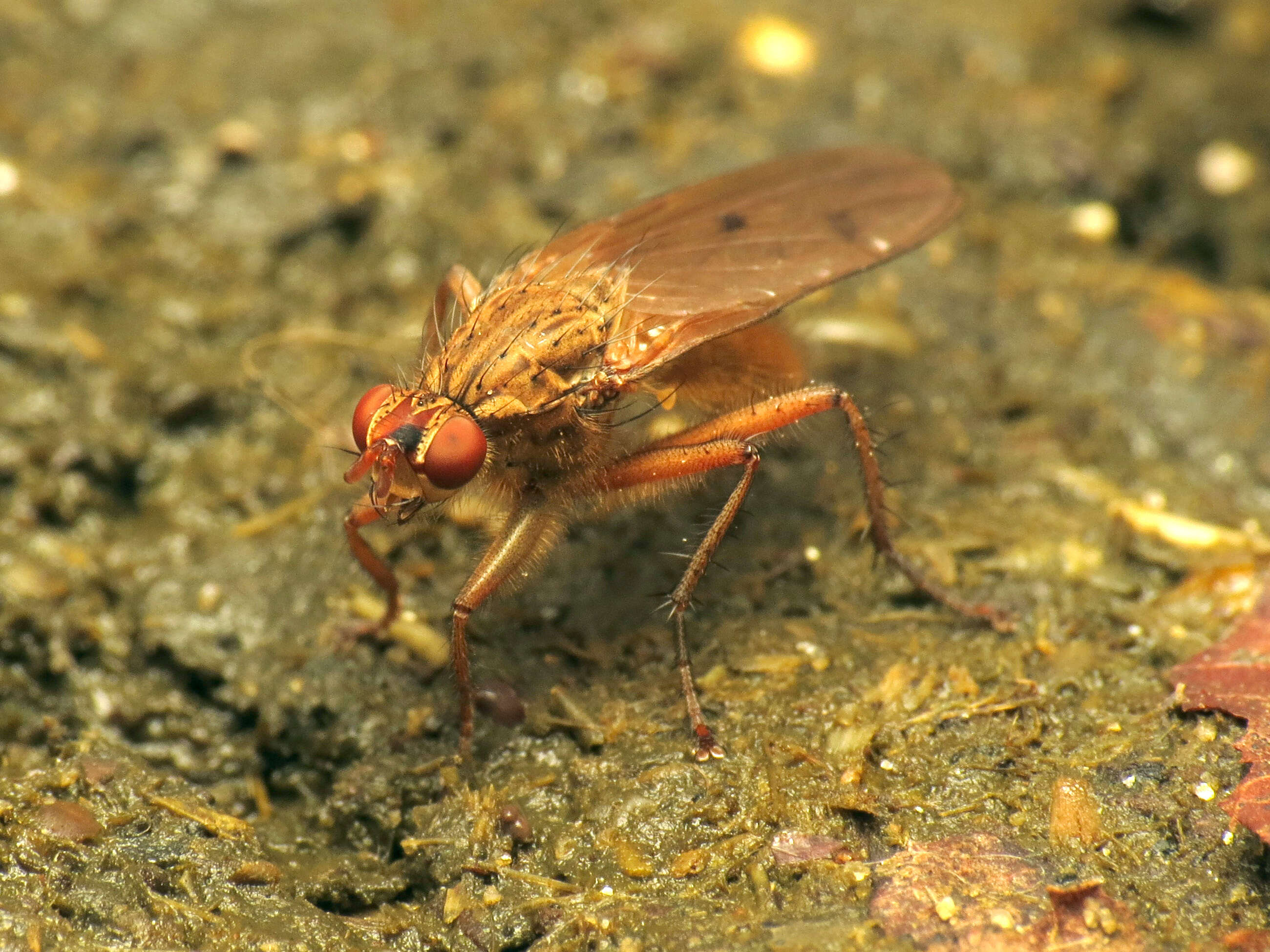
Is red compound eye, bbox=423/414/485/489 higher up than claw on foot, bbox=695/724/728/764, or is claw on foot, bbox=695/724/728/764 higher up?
red compound eye, bbox=423/414/485/489

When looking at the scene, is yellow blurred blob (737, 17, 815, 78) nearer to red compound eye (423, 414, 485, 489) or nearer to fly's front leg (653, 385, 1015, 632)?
fly's front leg (653, 385, 1015, 632)

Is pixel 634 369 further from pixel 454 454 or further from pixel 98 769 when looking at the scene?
pixel 98 769

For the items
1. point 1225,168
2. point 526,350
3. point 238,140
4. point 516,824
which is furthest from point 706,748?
→ point 1225,168

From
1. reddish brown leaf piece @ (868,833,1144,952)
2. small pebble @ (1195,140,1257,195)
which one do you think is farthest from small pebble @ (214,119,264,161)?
small pebble @ (1195,140,1257,195)

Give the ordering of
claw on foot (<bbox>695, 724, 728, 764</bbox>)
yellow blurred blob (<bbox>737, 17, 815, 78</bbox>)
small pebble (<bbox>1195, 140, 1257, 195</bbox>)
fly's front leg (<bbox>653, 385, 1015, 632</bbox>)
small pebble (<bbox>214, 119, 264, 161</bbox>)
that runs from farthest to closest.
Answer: yellow blurred blob (<bbox>737, 17, 815, 78</bbox>)
small pebble (<bbox>1195, 140, 1257, 195</bbox>)
small pebble (<bbox>214, 119, 264, 161</bbox>)
fly's front leg (<bbox>653, 385, 1015, 632</bbox>)
claw on foot (<bbox>695, 724, 728, 764</bbox>)

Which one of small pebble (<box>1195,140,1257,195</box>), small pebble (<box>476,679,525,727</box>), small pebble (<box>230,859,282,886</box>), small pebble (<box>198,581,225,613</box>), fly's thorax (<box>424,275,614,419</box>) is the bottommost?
small pebble (<box>230,859,282,886</box>)

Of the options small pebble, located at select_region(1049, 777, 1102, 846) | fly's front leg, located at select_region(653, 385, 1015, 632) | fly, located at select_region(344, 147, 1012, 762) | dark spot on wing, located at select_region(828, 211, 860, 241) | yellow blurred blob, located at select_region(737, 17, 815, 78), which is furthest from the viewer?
yellow blurred blob, located at select_region(737, 17, 815, 78)
